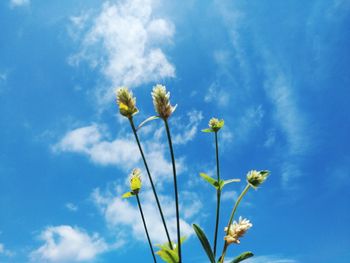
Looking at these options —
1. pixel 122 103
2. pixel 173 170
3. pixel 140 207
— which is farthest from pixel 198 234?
pixel 122 103

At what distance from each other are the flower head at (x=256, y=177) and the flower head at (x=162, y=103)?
1.03 metres

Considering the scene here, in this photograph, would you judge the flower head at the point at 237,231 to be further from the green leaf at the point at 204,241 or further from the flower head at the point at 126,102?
the flower head at the point at 126,102

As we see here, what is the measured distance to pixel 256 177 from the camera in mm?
3201

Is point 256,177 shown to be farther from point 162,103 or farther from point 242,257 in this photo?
point 162,103

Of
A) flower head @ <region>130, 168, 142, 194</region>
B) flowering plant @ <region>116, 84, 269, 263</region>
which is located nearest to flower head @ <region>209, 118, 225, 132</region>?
flowering plant @ <region>116, 84, 269, 263</region>

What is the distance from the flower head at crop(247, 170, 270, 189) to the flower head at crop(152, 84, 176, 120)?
3.37 feet

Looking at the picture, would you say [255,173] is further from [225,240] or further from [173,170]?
[173,170]

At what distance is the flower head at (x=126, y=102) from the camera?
9.03ft

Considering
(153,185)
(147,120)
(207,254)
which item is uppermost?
(147,120)

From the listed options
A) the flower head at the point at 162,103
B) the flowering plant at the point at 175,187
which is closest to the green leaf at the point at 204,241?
the flowering plant at the point at 175,187

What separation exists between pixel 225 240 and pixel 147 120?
47.2 inches

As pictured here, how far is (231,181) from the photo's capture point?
3.28 meters

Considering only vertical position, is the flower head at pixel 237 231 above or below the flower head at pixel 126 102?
below

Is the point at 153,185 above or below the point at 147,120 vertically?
below
